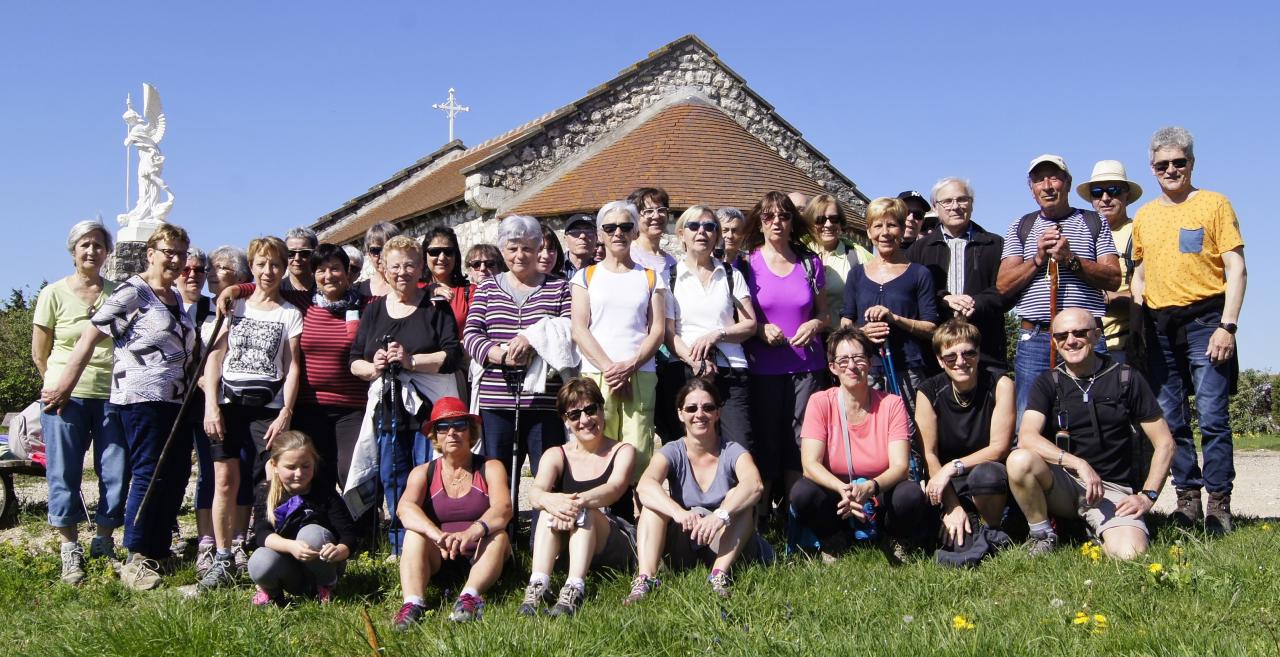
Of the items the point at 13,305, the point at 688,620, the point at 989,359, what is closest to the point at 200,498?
the point at 688,620

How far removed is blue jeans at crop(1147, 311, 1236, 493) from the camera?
5230 mm

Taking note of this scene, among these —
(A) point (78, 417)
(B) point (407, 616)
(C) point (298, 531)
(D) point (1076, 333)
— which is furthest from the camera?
(A) point (78, 417)

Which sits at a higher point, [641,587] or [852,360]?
[852,360]

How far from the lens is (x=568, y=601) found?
4.07 m

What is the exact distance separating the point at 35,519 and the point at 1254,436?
16813 millimetres

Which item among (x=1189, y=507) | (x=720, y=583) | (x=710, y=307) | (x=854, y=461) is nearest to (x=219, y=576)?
(x=720, y=583)

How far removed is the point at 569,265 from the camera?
6406 millimetres

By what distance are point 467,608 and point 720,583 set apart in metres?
1.08

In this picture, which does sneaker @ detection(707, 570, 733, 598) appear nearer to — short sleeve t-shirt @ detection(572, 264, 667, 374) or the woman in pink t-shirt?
the woman in pink t-shirt

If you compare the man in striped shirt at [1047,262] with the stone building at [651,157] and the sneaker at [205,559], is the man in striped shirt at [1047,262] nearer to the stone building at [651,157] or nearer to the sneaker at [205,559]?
the sneaker at [205,559]

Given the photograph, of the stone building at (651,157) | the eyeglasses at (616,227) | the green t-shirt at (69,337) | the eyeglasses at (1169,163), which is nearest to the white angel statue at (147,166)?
the stone building at (651,157)

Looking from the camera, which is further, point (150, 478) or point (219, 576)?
point (150, 478)

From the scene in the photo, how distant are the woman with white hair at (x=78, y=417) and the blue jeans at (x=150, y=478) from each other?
0.13 meters

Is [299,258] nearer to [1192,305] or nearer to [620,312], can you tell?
[620,312]
